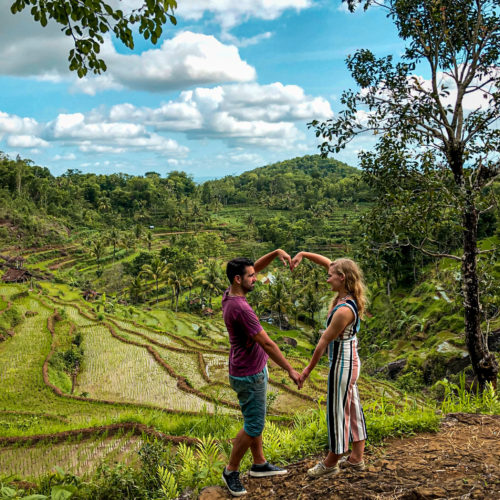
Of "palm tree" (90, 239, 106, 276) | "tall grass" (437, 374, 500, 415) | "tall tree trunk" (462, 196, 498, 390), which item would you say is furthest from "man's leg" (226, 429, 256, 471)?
"palm tree" (90, 239, 106, 276)

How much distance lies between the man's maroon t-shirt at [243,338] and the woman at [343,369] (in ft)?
1.17

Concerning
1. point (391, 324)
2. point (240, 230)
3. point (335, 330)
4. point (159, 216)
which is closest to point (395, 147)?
point (335, 330)

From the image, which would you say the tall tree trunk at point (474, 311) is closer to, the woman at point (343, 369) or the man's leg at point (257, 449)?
the woman at point (343, 369)

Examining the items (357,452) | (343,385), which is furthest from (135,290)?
(343,385)

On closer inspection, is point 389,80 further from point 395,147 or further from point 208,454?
point 208,454

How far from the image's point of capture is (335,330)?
2699 mm

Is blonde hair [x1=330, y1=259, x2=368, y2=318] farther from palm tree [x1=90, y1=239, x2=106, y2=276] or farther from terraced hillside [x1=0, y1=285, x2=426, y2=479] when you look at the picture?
palm tree [x1=90, y1=239, x2=106, y2=276]

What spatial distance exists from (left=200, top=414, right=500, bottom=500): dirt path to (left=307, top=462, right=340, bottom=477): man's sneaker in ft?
0.13

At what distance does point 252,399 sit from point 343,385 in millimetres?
645

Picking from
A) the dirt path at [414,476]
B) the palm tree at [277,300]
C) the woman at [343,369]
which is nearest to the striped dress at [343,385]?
the woman at [343,369]

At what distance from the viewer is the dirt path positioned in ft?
7.79

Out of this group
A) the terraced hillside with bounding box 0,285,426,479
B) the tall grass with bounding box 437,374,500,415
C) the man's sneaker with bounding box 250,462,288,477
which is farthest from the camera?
the terraced hillside with bounding box 0,285,426,479

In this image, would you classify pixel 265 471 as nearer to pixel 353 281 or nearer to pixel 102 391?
pixel 353 281

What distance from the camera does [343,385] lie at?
275 cm
